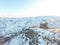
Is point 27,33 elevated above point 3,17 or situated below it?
below

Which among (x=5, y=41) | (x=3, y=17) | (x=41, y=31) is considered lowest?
(x=5, y=41)

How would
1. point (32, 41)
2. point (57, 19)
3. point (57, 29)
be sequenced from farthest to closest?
point (57, 19) < point (57, 29) < point (32, 41)

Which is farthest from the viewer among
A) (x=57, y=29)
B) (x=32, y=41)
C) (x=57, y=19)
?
(x=57, y=19)

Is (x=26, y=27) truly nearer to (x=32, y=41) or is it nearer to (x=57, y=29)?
(x=32, y=41)

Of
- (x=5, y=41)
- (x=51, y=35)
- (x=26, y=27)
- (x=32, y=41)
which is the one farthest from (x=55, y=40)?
(x=5, y=41)

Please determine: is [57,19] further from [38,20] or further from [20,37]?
[20,37]

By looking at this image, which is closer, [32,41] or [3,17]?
[32,41]
